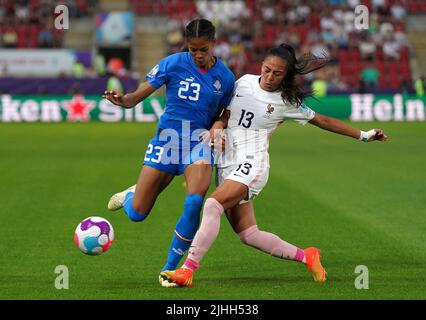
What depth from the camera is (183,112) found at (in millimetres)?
8477

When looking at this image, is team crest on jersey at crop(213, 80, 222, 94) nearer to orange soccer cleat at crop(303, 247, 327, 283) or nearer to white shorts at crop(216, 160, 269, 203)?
white shorts at crop(216, 160, 269, 203)

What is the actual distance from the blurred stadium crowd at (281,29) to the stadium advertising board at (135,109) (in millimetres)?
5048

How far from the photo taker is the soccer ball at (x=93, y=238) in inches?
332

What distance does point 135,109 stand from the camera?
3484 cm

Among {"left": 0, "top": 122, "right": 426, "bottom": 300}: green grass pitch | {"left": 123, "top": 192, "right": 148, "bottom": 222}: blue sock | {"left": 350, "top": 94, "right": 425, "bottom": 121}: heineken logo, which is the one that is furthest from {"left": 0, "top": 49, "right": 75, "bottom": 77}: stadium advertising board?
{"left": 123, "top": 192, "right": 148, "bottom": 222}: blue sock

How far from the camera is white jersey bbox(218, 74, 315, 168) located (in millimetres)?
8281

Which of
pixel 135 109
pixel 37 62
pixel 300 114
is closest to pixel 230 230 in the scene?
pixel 300 114

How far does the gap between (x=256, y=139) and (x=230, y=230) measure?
3450 mm

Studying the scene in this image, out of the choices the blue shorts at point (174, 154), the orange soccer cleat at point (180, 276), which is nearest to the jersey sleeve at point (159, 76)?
the blue shorts at point (174, 154)

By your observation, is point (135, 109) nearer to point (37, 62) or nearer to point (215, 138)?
point (37, 62)

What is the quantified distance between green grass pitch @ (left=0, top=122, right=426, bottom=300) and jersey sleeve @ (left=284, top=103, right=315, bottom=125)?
1.39 m

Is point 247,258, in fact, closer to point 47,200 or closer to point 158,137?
point 158,137

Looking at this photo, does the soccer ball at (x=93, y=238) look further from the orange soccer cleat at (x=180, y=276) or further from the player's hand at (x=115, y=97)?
the player's hand at (x=115, y=97)
